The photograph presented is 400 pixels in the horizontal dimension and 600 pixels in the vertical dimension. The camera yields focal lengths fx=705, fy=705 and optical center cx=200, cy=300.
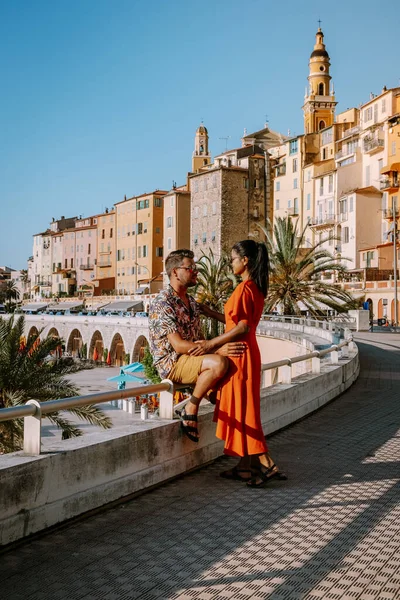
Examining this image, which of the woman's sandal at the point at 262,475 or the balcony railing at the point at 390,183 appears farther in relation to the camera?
the balcony railing at the point at 390,183

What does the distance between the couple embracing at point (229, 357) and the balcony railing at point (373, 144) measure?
59.7m

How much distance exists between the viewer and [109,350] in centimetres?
6556

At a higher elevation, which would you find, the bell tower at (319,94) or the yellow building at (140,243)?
the bell tower at (319,94)

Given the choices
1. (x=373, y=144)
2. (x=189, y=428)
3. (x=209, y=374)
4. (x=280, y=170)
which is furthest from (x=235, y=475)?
(x=280, y=170)

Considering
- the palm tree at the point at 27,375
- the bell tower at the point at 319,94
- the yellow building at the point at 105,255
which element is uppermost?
the bell tower at the point at 319,94

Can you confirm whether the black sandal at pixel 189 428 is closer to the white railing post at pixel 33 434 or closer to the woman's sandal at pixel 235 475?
the woman's sandal at pixel 235 475

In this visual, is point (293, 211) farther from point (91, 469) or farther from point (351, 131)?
point (91, 469)

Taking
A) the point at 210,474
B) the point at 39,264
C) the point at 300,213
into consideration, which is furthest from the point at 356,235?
the point at 39,264

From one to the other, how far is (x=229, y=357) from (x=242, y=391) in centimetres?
28

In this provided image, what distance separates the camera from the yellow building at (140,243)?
91.8 meters

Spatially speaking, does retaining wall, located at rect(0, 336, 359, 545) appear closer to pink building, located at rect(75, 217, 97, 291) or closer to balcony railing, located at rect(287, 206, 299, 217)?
balcony railing, located at rect(287, 206, 299, 217)

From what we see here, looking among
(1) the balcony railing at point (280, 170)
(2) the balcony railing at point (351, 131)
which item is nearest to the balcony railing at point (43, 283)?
(1) the balcony railing at point (280, 170)

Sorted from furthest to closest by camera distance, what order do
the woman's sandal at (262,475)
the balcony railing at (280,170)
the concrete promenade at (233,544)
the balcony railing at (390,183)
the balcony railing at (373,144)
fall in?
the balcony railing at (280,170) → the balcony railing at (373,144) → the balcony railing at (390,183) → the woman's sandal at (262,475) → the concrete promenade at (233,544)

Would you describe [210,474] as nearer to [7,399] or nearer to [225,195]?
[7,399]
